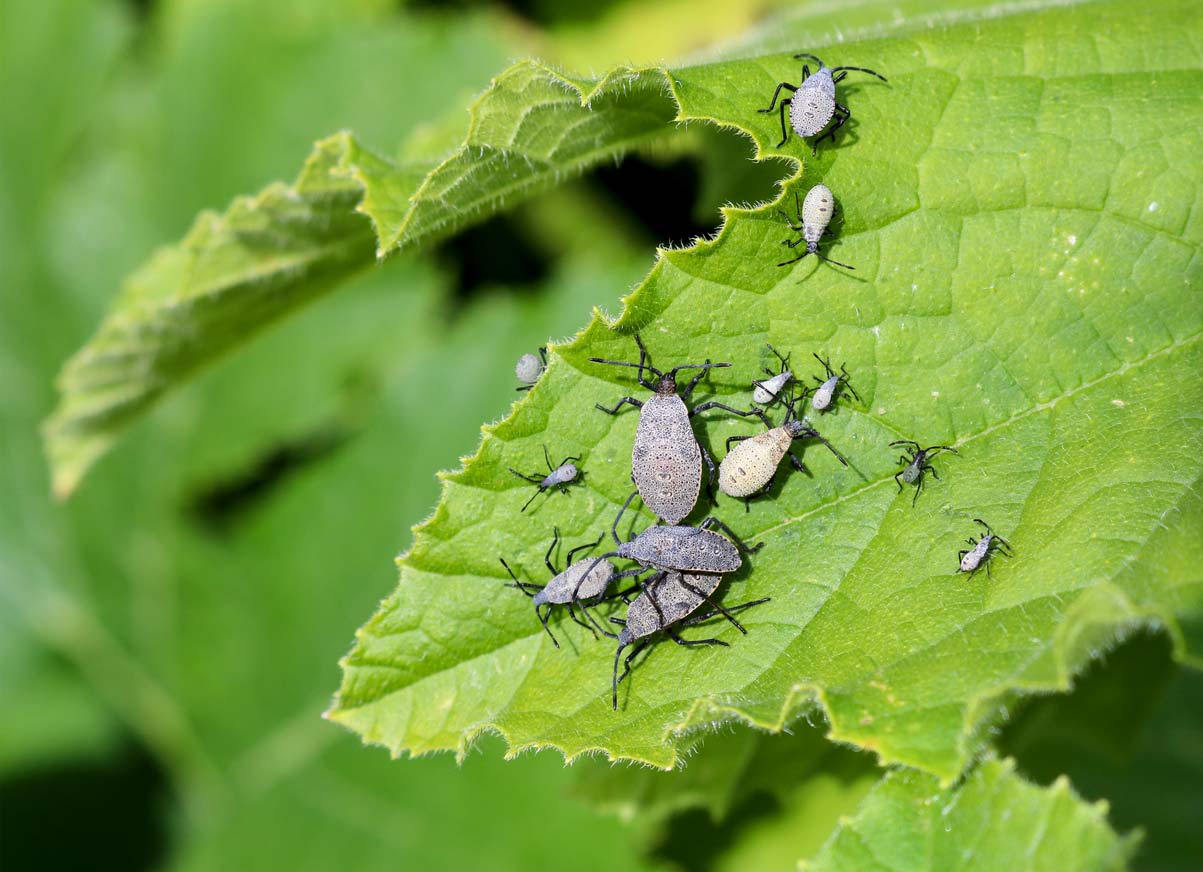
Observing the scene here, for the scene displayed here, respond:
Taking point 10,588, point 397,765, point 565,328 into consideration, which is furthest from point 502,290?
point 10,588

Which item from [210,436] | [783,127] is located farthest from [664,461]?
[210,436]

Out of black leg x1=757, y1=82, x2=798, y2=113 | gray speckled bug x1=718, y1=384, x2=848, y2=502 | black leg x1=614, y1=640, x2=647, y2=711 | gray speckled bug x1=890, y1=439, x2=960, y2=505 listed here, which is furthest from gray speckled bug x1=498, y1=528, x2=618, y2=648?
black leg x1=757, y1=82, x2=798, y2=113

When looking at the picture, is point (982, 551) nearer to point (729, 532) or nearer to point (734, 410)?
point (729, 532)

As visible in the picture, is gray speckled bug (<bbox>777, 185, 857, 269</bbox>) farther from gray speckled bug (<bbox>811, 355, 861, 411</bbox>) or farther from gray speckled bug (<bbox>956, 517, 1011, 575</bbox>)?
gray speckled bug (<bbox>956, 517, 1011, 575</bbox>)

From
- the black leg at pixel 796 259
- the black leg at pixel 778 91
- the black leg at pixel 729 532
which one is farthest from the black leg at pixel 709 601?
the black leg at pixel 778 91

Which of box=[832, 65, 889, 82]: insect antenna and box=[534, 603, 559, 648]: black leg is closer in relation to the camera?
box=[534, 603, 559, 648]: black leg

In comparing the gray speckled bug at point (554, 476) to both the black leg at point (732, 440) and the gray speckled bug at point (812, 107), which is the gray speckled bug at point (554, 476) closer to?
the black leg at point (732, 440)

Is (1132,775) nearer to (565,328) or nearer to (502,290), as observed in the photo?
(565,328)
